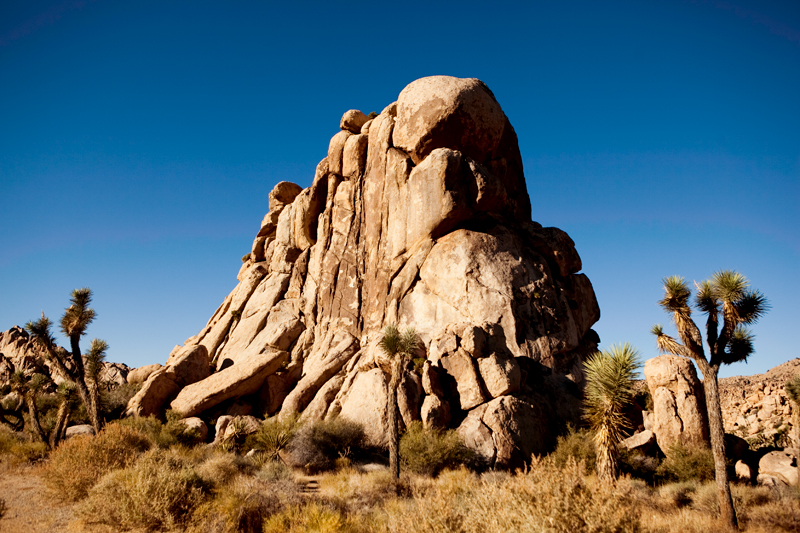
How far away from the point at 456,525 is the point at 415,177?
79.9 ft

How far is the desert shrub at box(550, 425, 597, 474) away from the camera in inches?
762

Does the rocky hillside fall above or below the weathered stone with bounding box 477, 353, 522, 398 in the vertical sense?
below

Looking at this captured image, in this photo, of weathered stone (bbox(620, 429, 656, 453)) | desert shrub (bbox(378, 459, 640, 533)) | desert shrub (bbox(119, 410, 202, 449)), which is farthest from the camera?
desert shrub (bbox(119, 410, 202, 449))

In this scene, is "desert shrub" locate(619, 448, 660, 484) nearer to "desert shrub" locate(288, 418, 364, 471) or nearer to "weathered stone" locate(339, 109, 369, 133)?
"desert shrub" locate(288, 418, 364, 471)

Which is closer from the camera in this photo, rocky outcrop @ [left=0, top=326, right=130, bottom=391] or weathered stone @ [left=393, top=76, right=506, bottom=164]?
weathered stone @ [left=393, top=76, right=506, bottom=164]

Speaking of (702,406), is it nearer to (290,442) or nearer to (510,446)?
(510,446)

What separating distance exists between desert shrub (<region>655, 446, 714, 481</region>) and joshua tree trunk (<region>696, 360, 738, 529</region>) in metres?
5.41

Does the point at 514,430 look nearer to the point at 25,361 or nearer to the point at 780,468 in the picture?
the point at 780,468

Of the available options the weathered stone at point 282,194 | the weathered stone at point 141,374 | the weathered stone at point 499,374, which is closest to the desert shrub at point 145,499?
the weathered stone at point 499,374

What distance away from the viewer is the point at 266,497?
497 inches

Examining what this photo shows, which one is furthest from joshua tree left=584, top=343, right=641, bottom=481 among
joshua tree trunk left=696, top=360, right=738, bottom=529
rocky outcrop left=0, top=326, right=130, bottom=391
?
rocky outcrop left=0, top=326, right=130, bottom=391

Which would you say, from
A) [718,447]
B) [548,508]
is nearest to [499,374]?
[718,447]

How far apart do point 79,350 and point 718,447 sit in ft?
86.2

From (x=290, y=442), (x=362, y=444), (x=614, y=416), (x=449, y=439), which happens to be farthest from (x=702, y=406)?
(x=290, y=442)
